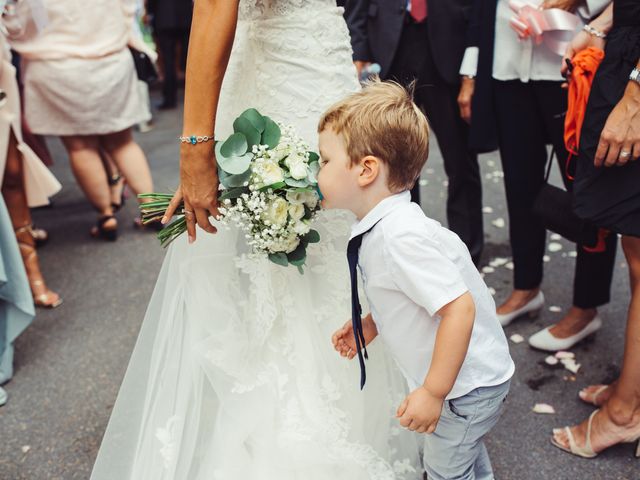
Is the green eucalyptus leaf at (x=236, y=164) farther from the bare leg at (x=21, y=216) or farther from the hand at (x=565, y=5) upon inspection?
the bare leg at (x=21, y=216)

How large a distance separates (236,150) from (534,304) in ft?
5.87

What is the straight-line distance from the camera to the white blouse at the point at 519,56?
7.42ft

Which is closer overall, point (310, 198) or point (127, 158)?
point (310, 198)

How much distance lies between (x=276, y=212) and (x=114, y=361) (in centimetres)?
154

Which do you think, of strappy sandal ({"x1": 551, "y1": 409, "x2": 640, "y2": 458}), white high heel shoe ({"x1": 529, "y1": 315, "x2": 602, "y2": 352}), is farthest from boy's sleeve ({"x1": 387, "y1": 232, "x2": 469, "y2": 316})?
white high heel shoe ({"x1": 529, "y1": 315, "x2": 602, "y2": 352})

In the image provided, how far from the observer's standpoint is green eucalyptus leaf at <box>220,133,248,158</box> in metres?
1.49

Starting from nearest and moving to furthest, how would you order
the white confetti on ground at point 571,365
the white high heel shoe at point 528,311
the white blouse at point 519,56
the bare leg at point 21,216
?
the white blouse at point 519,56 < the white confetti on ground at point 571,365 < the white high heel shoe at point 528,311 < the bare leg at point 21,216

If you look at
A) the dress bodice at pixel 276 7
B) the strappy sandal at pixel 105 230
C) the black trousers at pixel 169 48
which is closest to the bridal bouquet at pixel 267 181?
the dress bodice at pixel 276 7

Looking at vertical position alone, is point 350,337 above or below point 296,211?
below

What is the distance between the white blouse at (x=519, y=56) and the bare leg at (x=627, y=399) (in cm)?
77

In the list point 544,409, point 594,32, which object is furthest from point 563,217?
point 544,409

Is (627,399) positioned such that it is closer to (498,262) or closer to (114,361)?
(498,262)

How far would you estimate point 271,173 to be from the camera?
4.85 ft

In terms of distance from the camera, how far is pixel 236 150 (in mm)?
1503
